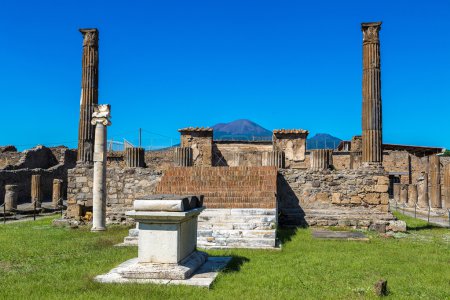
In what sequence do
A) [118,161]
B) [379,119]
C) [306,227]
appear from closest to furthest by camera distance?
[306,227] → [379,119] → [118,161]

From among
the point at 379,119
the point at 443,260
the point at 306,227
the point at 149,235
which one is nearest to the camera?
the point at 149,235

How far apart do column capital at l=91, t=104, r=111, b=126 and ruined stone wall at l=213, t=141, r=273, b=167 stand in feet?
48.5

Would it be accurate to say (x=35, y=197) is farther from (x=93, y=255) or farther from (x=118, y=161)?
(x=93, y=255)

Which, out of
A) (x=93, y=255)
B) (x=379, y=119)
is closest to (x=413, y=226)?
(x=379, y=119)

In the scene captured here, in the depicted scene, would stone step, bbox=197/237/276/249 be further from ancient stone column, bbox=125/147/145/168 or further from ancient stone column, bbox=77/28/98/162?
ancient stone column, bbox=77/28/98/162

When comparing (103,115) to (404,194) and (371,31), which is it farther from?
(404,194)

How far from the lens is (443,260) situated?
30.3 feet

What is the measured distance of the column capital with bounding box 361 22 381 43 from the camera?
645 inches

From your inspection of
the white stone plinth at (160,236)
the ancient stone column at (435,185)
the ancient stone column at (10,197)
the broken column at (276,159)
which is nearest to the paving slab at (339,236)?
the broken column at (276,159)

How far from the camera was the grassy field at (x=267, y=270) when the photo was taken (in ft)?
20.3

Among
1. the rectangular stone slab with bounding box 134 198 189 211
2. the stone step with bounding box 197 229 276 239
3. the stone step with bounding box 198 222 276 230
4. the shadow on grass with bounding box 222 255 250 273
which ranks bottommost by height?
the shadow on grass with bounding box 222 255 250 273

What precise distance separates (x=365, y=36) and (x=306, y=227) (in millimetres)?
6820

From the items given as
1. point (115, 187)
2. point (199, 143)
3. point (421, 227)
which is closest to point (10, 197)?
point (115, 187)

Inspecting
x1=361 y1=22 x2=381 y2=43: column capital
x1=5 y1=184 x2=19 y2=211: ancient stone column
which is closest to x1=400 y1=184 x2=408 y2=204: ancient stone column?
x1=361 y1=22 x2=381 y2=43: column capital
